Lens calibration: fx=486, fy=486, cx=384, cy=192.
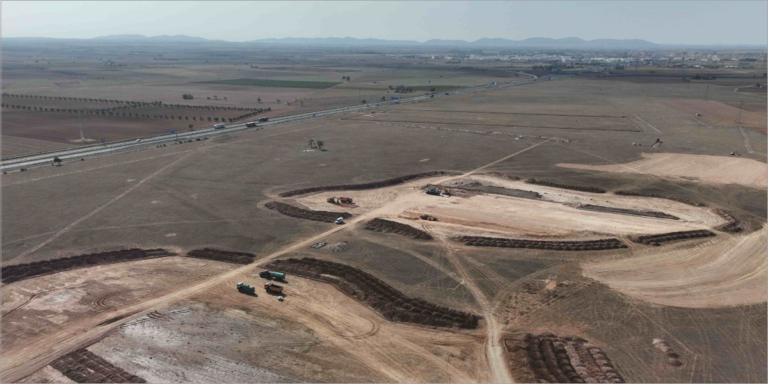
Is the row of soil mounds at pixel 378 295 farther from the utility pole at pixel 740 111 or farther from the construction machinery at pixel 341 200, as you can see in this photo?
the utility pole at pixel 740 111

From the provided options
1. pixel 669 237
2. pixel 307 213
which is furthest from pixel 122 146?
pixel 669 237

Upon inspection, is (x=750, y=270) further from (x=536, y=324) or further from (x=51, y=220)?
(x=51, y=220)

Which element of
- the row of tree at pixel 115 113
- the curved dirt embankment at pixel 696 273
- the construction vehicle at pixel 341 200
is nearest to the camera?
the curved dirt embankment at pixel 696 273

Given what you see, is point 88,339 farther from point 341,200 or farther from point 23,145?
point 23,145

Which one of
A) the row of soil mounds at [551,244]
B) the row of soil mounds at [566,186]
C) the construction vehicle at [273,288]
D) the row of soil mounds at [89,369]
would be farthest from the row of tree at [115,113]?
the row of soil mounds at [89,369]

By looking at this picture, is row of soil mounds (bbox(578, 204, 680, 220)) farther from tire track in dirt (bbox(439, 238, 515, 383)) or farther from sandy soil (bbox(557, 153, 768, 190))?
tire track in dirt (bbox(439, 238, 515, 383))
